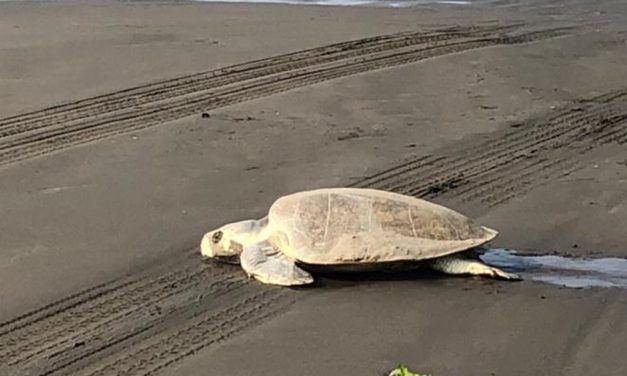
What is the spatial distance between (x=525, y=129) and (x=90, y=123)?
116 inches

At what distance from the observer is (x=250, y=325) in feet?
16.6

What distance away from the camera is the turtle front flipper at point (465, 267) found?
5535mm

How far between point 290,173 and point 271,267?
5.99 feet

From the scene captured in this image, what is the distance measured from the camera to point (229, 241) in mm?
5762

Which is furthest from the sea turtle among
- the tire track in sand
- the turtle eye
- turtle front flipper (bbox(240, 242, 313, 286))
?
the tire track in sand

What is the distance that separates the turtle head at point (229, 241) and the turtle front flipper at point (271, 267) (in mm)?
66

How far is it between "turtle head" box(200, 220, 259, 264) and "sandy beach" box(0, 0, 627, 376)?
2.5 inches

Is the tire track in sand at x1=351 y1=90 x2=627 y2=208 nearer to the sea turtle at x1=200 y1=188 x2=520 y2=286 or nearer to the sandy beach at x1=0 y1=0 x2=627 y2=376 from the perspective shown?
the sandy beach at x1=0 y1=0 x2=627 y2=376

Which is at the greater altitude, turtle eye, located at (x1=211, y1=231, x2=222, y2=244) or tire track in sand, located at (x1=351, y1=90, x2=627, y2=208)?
turtle eye, located at (x1=211, y1=231, x2=222, y2=244)

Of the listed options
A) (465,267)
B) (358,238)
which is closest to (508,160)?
(465,267)

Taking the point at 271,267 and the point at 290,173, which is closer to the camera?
the point at 271,267

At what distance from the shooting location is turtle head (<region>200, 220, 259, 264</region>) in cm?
575

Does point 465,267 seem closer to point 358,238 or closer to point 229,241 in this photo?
point 358,238

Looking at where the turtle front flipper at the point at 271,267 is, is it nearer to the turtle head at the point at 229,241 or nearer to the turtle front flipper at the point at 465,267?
the turtle head at the point at 229,241
